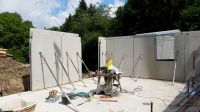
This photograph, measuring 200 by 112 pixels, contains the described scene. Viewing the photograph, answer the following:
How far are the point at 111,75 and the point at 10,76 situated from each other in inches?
203

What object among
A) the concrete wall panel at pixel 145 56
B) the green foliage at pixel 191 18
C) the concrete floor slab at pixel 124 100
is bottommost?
the concrete floor slab at pixel 124 100

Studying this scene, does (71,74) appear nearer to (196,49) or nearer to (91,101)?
(91,101)

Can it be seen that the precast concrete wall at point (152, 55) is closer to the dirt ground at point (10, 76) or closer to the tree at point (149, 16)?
the dirt ground at point (10, 76)

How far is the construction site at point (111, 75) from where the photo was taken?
674 centimetres

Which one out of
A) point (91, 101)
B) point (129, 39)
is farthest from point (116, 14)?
point (91, 101)

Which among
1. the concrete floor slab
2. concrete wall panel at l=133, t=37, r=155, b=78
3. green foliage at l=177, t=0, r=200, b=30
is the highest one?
green foliage at l=177, t=0, r=200, b=30

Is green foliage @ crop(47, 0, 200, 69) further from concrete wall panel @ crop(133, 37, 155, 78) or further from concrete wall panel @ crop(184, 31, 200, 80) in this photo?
concrete wall panel @ crop(184, 31, 200, 80)

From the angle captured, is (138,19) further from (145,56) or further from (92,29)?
(145,56)

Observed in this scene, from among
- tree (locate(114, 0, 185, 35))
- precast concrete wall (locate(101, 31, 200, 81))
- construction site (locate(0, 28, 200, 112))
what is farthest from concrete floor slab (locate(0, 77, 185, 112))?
tree (locate(114, 0, 185, 35))

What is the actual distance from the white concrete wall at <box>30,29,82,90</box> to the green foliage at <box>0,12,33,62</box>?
9.65 metres

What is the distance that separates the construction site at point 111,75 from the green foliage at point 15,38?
22.8ft

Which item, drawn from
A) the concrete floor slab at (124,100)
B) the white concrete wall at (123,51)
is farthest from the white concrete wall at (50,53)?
the white concrete wall at (123,51)

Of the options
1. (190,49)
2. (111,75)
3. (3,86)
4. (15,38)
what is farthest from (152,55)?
(15,38)

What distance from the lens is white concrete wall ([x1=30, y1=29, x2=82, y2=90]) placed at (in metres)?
8.69
